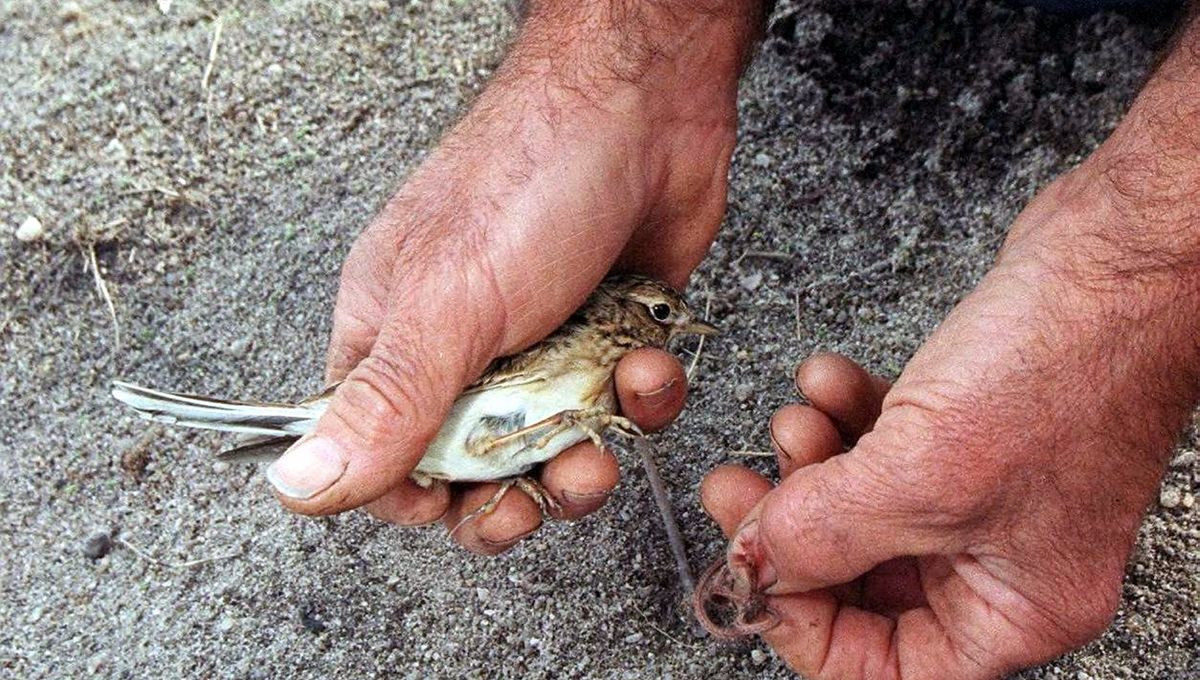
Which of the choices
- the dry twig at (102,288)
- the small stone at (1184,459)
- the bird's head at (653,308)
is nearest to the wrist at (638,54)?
the bird's head at (653,308)

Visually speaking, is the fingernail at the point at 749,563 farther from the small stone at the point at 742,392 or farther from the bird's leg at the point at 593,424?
the small stone at the point at 742,392

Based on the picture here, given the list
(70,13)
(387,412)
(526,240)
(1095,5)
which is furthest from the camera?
(70,13)

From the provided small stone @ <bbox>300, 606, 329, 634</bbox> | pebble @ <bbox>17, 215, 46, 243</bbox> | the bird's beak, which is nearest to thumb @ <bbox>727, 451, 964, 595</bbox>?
the bird's beak

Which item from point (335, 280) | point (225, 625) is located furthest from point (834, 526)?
point (335, 280)

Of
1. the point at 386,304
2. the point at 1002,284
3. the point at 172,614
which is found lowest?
the point at 172,614

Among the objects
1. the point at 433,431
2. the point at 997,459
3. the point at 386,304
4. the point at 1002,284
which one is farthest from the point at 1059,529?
the point at 386,304

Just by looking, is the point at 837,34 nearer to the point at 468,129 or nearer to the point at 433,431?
the point at 468,129

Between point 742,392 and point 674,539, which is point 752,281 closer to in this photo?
point 742,392

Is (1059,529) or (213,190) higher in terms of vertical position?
(1059,529)
